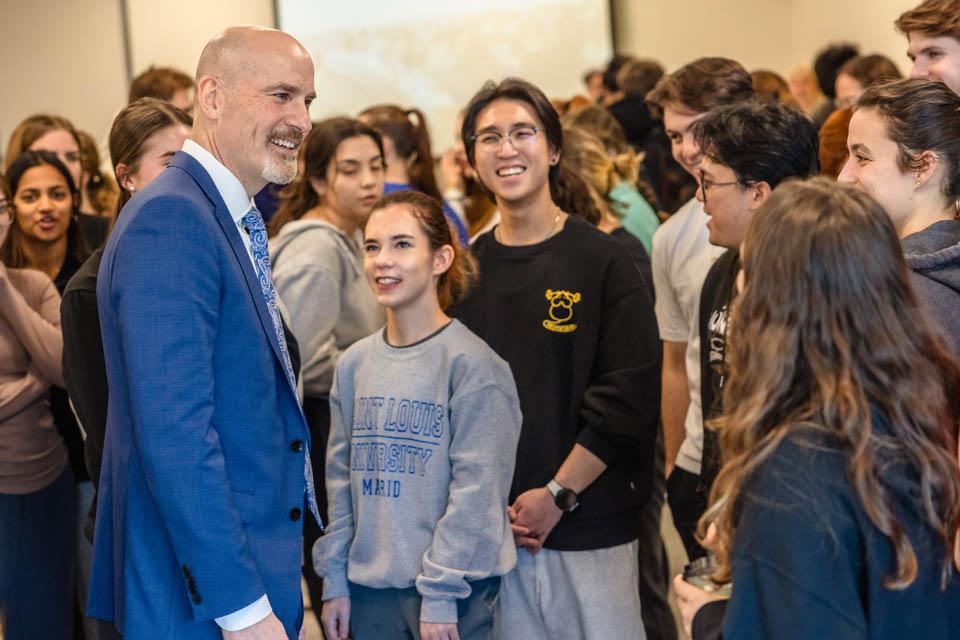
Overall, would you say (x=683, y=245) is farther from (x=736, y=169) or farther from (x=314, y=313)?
(x=314, y=313)

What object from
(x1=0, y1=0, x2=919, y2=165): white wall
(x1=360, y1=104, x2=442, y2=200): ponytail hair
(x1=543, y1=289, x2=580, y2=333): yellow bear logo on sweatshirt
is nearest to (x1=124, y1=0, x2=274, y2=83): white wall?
(x1=0, y1=0, x2=919, y2=165): white wall

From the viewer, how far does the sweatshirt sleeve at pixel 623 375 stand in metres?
2.60

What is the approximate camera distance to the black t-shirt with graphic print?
7.61 feet

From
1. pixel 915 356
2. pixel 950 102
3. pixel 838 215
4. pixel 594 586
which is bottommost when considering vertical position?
pixel 594 586

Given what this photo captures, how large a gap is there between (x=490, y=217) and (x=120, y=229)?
2.43 meters

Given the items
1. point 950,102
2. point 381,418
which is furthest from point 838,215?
point 381,418

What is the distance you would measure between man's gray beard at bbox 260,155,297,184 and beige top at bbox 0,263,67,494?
1.18 meters

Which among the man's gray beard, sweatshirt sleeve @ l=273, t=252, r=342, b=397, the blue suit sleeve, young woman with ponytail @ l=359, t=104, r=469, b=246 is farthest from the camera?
young woman with ponytail @ l=359, t=104, r=469, b=246

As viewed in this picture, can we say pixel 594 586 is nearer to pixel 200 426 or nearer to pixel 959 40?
pixel 200 426

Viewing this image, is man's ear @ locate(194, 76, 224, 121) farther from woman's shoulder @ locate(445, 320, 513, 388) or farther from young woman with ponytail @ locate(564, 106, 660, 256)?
young woman with ponytail @ locate(564, 106, 660, 256)

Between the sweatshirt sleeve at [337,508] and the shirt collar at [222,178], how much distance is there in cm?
71

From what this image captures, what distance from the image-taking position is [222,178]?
76.2 inches

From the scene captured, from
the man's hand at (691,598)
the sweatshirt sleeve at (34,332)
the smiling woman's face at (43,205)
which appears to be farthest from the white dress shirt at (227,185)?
the smiling woman's face at (43,205)

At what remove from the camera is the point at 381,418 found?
2445mm
